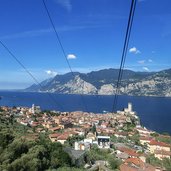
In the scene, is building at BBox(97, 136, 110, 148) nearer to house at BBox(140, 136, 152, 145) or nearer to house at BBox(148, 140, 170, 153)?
house at BBox(148, 140, 170, 153)

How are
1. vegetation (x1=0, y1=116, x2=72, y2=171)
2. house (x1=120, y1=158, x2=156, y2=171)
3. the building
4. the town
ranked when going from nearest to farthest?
vegetation (x1=0, y1=116, x2=72, y2=171), house (x1=120, y1=158, x2=156, y2=171), the town, the building

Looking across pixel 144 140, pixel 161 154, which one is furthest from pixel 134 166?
pixel 144 140

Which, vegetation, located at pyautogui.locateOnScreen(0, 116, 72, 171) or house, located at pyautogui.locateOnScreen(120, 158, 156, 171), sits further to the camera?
house, located at pyautogui.locateOnScreen(120, 158, 156, 171)

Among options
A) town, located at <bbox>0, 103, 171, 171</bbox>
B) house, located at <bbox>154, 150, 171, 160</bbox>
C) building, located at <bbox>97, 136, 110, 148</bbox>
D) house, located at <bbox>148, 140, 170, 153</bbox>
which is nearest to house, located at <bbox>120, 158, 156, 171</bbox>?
town, located at <bbox>0, 103, 171, 171</bbox>

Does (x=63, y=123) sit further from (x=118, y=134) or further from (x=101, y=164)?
(x=101, y=164)

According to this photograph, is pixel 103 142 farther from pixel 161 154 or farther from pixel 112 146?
pixel 161 154

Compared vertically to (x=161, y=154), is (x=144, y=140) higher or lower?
higher

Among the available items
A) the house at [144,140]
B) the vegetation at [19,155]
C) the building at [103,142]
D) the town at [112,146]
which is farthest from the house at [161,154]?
the vegetation at [19,155]

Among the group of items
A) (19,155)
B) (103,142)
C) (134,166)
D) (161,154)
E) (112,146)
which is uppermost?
(19,155)

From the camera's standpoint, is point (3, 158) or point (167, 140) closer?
point (3, 158)

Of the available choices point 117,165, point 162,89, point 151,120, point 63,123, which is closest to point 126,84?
point 162,89

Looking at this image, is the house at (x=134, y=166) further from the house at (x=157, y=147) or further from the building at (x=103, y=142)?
the house at (x=157, y=147)
